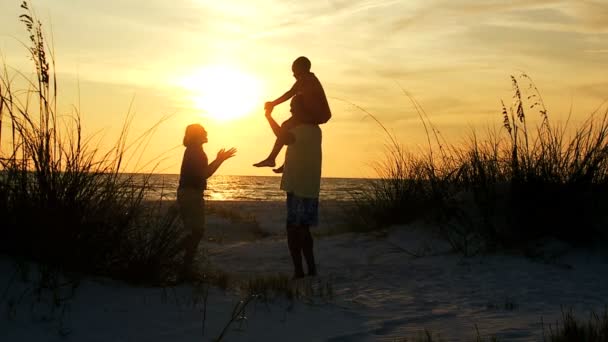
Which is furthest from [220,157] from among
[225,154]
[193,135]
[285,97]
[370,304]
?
[370,304]

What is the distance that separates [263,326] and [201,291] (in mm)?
735

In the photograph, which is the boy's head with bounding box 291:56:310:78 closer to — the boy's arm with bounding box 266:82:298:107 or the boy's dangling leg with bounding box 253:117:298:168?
the boy's arm with bounding box 266:82:298:107

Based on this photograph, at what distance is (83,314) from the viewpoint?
12.1ft

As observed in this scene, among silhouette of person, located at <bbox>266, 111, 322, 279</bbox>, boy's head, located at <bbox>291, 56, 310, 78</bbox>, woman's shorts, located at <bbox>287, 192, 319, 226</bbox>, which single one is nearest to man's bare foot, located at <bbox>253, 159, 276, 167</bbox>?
silhouette of person, located at <bbox>266, 111, 322, 279</bbox>

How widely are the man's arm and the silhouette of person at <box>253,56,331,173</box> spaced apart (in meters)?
0.03

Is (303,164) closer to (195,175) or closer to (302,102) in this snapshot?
(302,102)

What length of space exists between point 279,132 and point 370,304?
83.0 inches

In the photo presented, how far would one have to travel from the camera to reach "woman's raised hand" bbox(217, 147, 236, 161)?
21.6ft

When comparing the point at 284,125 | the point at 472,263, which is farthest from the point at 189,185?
the point at 472,263

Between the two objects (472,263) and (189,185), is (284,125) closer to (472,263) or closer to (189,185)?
(189,185)

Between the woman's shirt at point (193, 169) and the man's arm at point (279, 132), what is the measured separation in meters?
1.17

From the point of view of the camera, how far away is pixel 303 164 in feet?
19.9

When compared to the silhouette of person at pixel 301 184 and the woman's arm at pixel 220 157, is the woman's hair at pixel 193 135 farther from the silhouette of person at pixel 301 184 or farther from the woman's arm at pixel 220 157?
the silhouette of person at pixel 301 184

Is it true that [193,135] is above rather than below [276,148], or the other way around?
above
